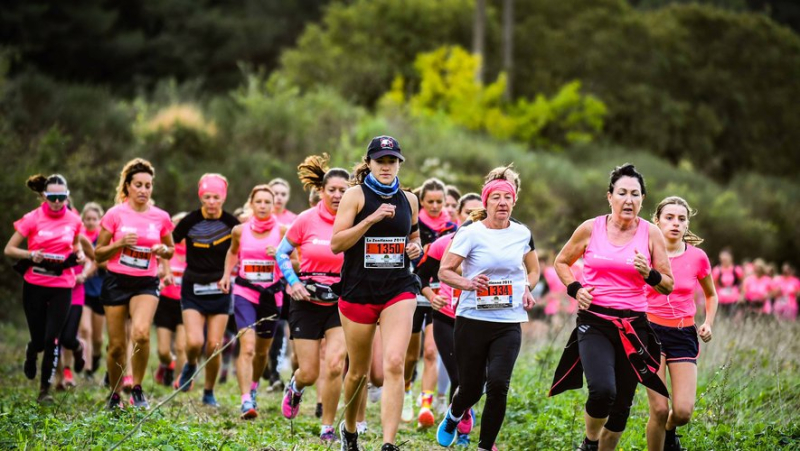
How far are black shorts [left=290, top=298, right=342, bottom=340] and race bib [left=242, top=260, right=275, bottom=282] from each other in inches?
74.9

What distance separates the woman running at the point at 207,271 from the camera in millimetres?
9969

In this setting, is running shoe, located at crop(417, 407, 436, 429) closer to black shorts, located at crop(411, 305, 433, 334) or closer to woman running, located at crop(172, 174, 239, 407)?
black shorts, located at crop(411, 305, 433, 334)

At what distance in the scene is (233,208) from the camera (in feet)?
77.2

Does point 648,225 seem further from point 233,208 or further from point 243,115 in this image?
point 243,115

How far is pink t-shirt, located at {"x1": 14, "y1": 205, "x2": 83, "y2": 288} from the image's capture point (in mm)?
9977

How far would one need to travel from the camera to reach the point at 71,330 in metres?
11.6

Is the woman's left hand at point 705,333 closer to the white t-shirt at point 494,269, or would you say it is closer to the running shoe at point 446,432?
the white t-shirt at point 494,269

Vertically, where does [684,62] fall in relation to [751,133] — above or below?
above

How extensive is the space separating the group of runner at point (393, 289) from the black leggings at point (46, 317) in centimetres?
2

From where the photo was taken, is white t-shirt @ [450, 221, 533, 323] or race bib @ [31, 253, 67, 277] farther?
race bib @ [31, 253, 67, 277]

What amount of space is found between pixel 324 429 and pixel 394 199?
2137 mm

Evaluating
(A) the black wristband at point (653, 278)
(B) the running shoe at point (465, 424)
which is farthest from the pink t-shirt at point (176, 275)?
(A) the black wristband at point (653, 278)

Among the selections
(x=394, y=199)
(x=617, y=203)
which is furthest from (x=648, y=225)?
(x=394, y=199)

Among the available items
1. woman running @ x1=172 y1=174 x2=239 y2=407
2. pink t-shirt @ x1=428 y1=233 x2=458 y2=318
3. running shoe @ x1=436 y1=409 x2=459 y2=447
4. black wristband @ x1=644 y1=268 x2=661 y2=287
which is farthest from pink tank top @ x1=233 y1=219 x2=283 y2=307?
black wristband @ x1=644 y1=268 x2=661 y2=287
